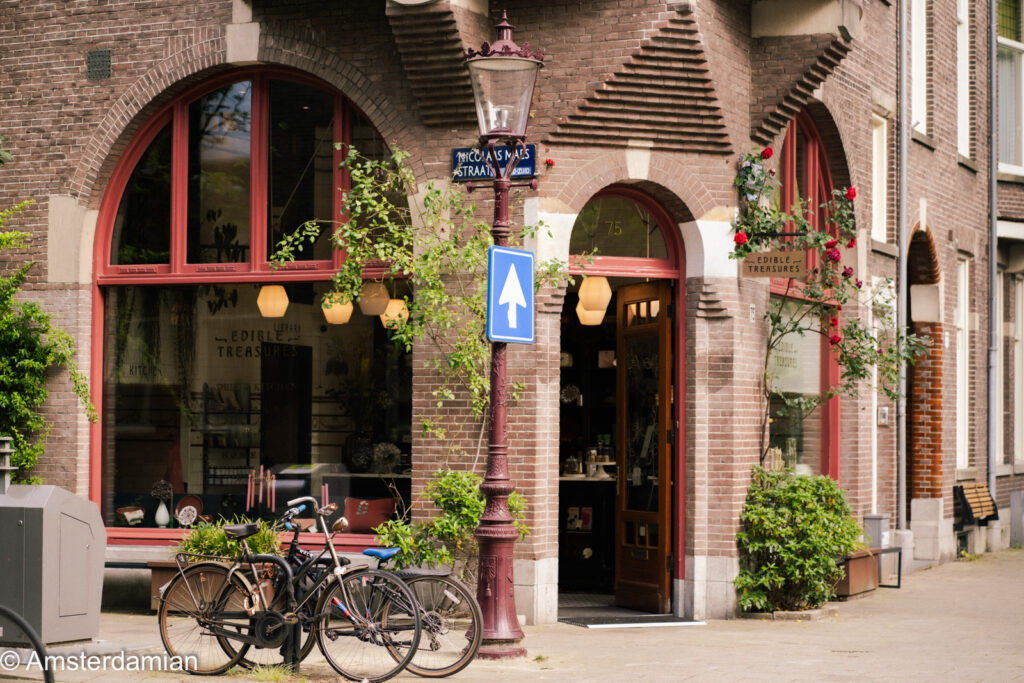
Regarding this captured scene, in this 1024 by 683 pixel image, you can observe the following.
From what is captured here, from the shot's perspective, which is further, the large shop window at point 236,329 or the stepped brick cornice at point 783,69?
the stepped brick cornice at point 783,69

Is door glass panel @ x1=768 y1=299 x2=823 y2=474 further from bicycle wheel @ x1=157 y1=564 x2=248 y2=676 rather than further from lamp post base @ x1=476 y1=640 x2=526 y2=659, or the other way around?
bicycle wheel @ x1=157 y1=564 x2=248 y2=676

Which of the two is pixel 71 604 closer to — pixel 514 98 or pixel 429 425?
pixel 429 425

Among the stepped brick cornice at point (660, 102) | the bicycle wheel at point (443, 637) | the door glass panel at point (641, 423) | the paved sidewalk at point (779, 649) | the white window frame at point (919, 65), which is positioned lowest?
the paved sidewalk at point (779, 649)

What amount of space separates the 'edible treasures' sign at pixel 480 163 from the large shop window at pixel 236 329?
3.51 ft

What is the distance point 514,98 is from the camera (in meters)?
9.48

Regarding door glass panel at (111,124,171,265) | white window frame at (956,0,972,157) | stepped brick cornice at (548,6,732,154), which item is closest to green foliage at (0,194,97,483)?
door glass panel at (111,124,171,265)

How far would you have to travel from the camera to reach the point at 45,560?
8688 millimetres

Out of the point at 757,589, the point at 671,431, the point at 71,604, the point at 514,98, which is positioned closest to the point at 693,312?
the point at 671,431

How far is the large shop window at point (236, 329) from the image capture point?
491 inches

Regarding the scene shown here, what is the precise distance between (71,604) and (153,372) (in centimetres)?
449

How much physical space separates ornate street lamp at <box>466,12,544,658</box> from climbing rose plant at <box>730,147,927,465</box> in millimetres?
3501

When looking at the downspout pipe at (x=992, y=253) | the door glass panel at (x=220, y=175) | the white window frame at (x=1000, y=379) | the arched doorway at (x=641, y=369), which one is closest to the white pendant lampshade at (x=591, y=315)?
the arched doorway at (x=641, y=369)

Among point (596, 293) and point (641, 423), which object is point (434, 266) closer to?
point (596, 293)

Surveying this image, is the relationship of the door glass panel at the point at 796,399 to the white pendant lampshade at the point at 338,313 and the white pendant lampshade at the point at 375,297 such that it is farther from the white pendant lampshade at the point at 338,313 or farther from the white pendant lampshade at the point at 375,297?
the white pendant lampshade at the point at 338,313
